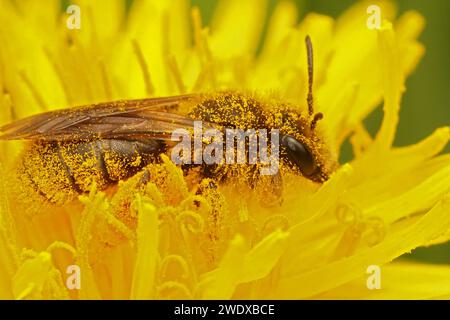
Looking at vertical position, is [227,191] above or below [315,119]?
below

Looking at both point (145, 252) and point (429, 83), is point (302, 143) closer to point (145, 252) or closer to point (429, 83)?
point (145, 252)

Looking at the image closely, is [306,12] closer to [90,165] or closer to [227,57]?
[227,57]

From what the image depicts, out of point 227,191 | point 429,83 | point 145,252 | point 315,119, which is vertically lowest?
point 145,252

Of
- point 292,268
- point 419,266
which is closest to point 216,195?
point 292,268


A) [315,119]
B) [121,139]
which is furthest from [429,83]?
[121,139]

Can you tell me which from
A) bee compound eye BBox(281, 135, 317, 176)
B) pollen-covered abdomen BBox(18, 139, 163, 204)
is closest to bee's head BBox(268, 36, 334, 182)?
bee compound eye BBox(281, 135, 317, 176)

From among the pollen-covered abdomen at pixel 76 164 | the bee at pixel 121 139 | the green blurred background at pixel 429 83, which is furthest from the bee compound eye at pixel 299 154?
the green blurred background at pixel 429 83

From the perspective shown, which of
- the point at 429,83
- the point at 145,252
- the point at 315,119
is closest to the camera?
the point at 145,252
